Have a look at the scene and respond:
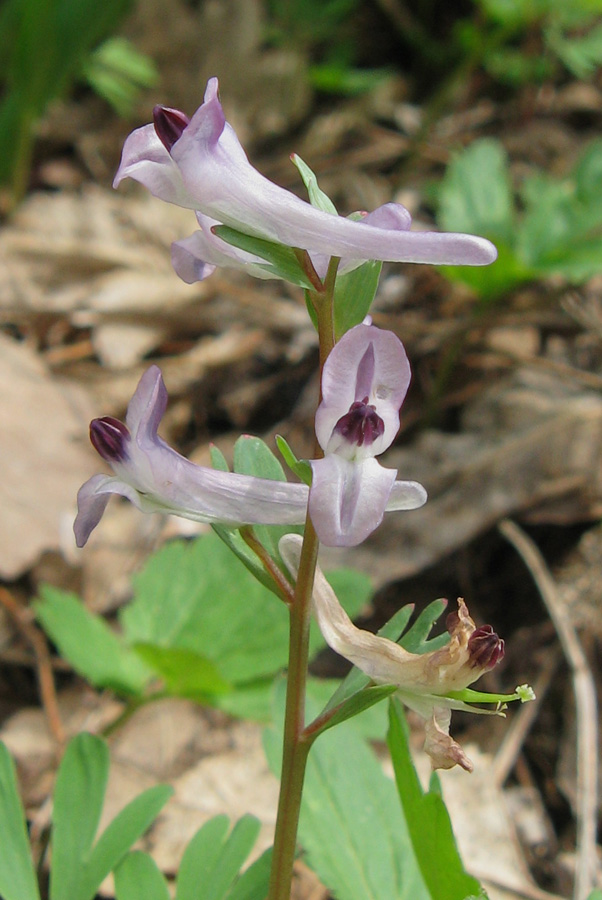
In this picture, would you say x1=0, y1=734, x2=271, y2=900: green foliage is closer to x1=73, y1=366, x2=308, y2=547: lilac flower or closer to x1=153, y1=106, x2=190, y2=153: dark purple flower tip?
x1=73, y1=366, x2=308, y2=547: lilac flower

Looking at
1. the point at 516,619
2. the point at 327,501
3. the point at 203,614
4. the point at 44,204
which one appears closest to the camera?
the point at 327,501

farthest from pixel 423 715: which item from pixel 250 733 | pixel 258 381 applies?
pixel 258 381

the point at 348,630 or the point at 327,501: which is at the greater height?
the point at 327,501

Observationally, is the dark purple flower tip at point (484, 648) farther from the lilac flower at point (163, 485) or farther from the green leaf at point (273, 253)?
the green leaf at point (273, 253)

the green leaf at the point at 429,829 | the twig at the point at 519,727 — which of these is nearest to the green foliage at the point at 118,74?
the twig at the point at 519,727

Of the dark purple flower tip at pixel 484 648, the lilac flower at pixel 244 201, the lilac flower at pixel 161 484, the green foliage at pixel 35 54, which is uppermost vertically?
the green foliage at pixel 35 54

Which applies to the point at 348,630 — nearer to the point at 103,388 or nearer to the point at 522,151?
the point at 103,388
